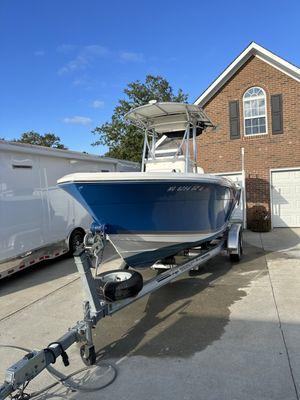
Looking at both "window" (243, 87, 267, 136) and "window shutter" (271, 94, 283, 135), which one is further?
"window" (243, 87, 267, 136)

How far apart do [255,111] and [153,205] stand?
32.7 feet

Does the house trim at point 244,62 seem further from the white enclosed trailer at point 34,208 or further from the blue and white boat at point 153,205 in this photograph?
the blue and white boat at point 153,205

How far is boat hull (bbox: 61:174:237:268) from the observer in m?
5.04

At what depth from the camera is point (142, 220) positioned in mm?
5352

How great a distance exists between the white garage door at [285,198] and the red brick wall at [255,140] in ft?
0.89

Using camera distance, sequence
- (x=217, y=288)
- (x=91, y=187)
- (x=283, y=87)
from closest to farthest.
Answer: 1. (x=91, y=187)
2. (x=217, y=288)
3. (x=283, y=87)

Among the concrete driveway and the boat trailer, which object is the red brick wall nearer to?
the concrete driveway

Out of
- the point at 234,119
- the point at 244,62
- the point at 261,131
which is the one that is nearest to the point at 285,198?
the point at 261,131

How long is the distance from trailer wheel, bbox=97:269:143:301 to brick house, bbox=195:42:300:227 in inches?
378

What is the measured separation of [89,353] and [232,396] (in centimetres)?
147

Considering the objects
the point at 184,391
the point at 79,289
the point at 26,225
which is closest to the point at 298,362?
the point at 184,391

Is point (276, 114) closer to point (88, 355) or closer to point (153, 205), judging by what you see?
point (153, 205)

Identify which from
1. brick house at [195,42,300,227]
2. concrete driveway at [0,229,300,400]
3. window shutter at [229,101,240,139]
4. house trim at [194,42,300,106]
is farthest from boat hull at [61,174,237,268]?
house trim at [194,42,300,106]

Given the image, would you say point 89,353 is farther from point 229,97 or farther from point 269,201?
point 229,97
